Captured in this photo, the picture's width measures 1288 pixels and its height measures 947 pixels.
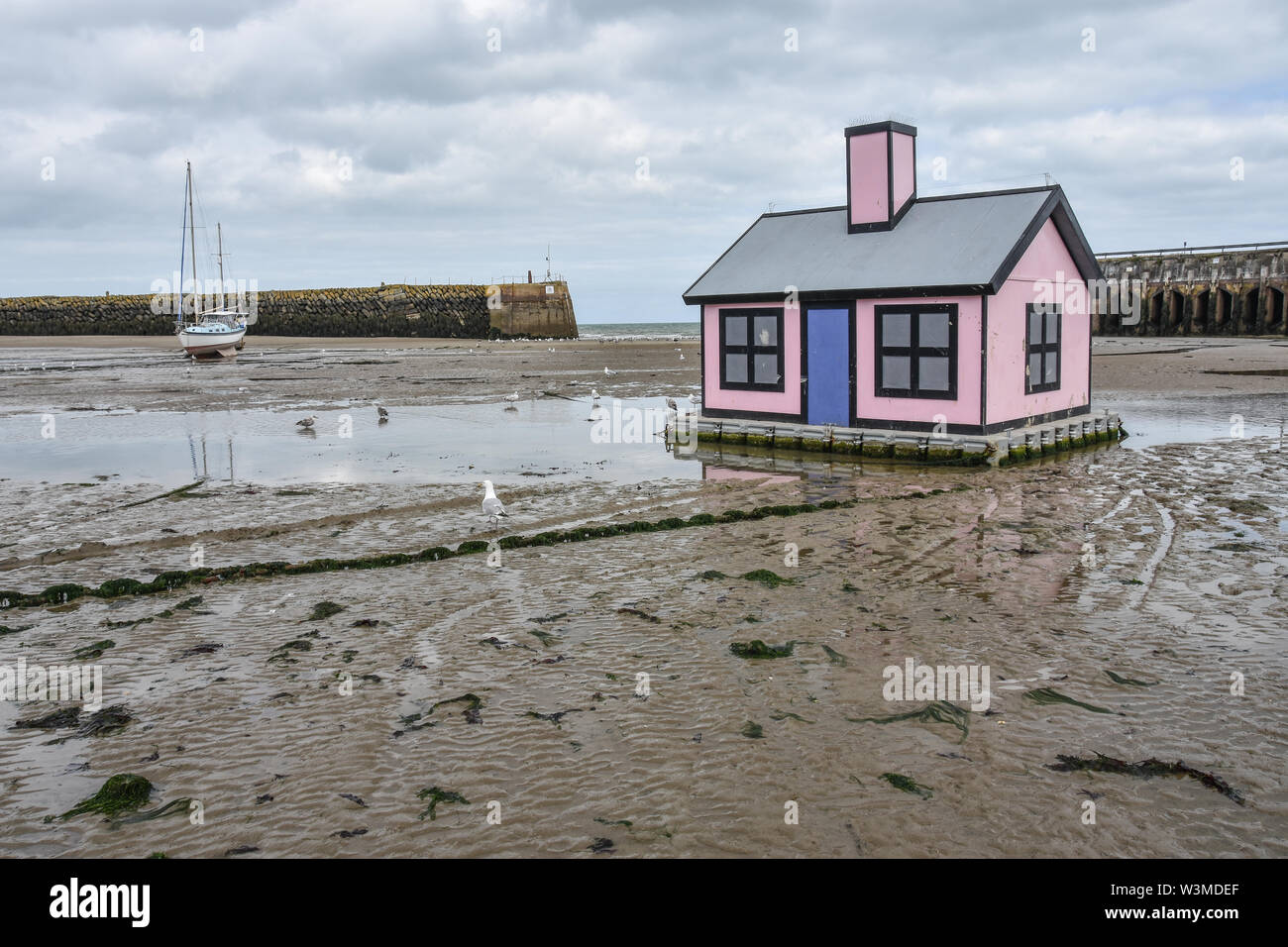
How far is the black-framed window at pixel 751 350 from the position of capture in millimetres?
20875

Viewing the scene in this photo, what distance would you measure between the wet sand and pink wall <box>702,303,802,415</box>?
4946 millimetres

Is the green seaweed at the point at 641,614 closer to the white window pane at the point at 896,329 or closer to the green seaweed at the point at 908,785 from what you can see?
the green seaweed at the point at 908,785

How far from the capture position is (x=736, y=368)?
21781 mm

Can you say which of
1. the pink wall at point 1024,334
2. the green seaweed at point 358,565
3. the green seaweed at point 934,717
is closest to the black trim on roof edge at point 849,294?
the pink wall at point 1024,334

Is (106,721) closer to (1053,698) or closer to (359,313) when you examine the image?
(1053,698)

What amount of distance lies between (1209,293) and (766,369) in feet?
205

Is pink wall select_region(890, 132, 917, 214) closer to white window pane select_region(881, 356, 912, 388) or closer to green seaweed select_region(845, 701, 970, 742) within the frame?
white window pane select_region(881, 356, 912, 388)

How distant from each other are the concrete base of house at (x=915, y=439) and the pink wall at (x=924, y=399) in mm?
368

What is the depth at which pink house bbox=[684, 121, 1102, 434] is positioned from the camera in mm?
18125
